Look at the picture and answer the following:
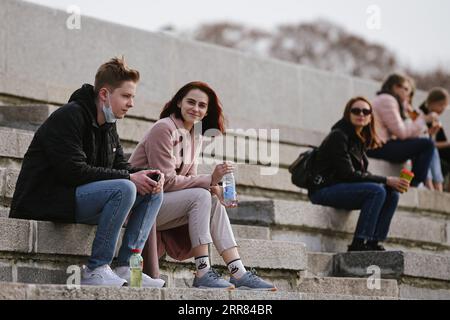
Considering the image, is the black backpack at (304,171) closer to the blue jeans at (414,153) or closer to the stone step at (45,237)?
the blue jeans at (414,153)

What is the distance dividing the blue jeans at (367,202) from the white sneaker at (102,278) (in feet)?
10.2

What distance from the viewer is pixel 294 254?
7.56m

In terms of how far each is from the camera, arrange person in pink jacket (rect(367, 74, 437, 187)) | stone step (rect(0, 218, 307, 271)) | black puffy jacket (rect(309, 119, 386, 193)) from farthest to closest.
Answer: person in pink jacket (rect(367, 74, 437, 187)), black puffy jacket (rect(309, 119, 386, 193)), stone step (rect(0, 218, 307, 271))

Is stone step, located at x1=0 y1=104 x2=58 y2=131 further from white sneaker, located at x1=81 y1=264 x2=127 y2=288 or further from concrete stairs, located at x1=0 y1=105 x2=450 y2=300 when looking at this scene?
white sneaker, located at x1=81 y1=264 x2=127 y2=288

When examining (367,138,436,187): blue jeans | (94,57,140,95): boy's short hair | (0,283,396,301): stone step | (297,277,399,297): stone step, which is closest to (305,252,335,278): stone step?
(297,277,399,297): stone step

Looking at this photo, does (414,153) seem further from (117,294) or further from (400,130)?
(117,294)

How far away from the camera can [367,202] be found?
8891 millimetres

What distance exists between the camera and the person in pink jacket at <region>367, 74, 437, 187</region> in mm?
10906

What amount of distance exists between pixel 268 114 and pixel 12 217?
6.74 meters

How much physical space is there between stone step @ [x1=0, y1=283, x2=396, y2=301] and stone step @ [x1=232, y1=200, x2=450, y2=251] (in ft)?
7.46

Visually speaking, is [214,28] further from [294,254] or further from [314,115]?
[294,254]

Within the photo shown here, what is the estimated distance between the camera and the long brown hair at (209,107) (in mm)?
7125

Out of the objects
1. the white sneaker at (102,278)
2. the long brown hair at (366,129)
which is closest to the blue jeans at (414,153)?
the long brown hair at (366,129)
